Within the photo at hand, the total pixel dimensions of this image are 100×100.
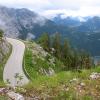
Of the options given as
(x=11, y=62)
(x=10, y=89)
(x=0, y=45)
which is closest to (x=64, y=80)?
(x=10, y=89)

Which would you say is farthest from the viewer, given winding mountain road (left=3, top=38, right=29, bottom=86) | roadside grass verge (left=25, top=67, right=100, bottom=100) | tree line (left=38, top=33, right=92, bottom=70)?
tree line (left=38, top=33, right=92, bottom=70)

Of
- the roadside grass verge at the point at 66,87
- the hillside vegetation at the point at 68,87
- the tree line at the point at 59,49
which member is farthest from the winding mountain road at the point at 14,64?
the roadside grass verge at the point at 66,87

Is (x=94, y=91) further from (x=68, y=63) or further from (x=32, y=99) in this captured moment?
(x=68, y=63)

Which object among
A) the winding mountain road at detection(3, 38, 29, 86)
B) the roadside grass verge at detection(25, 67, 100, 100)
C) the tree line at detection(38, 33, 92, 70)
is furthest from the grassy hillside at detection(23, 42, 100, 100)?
the tree line at detection(38, 33, 92, 70)

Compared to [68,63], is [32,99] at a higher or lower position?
higher

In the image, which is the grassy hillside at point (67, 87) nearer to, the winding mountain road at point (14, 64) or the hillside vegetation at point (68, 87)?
the hillside vegetation at point (68, 87)

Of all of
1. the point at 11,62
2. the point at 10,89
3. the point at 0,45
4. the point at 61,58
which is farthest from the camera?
the point at 61,58

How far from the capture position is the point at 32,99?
450 inches

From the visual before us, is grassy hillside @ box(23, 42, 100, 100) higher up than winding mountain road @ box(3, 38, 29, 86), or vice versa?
grassy hillside @ box(23, 42, 100, 100)

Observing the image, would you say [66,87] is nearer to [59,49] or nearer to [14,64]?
[14,64]

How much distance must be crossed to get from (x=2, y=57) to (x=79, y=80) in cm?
8670

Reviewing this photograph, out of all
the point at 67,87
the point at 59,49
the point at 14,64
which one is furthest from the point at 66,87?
the point at 59,49

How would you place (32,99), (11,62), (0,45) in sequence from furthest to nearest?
(0,45)
(11,62)
(32,99)

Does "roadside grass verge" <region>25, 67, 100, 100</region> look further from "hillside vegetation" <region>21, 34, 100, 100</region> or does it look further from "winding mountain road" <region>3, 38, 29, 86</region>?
"winding mountain road" <region>3, 38, 29, 86</region>
